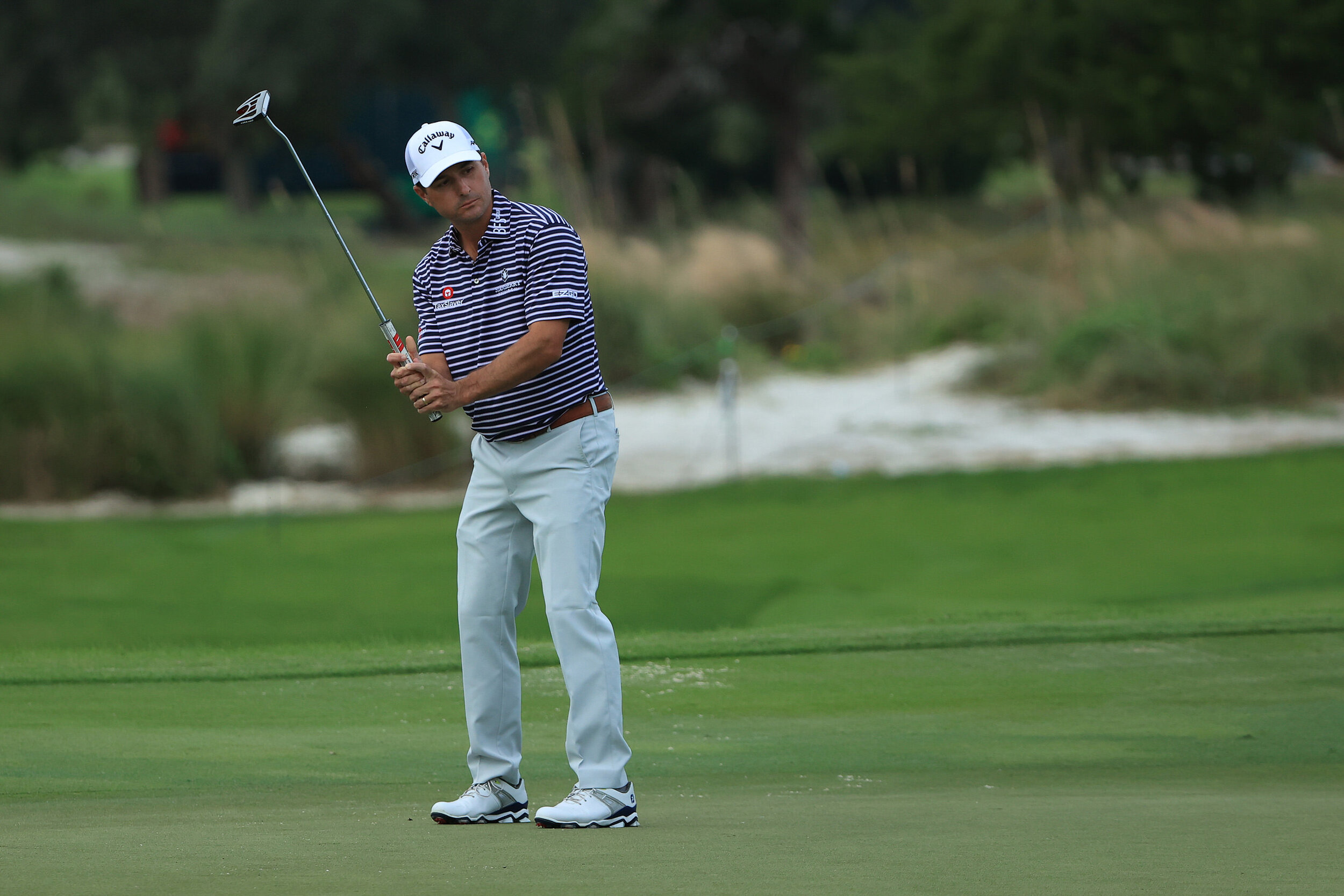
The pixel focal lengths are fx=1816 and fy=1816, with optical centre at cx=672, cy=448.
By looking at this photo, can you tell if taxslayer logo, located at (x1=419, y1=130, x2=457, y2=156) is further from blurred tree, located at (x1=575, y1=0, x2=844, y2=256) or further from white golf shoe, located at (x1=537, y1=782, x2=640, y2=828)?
blurred tree, located at (x1=575, y1=0, x2=844, y2=256)

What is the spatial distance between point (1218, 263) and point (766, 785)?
13.1m

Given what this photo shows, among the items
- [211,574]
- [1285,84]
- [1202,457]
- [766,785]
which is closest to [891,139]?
[1285,84]

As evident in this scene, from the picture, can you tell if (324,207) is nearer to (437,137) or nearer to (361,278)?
(361,278)

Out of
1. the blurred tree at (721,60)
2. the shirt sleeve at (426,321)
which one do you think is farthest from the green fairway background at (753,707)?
the blurred tree at (721,60)

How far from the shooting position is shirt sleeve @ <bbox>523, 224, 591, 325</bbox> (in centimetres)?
402

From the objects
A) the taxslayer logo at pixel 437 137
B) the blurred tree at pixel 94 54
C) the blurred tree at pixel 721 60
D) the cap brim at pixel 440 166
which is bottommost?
the cap brim at pixel 440 166

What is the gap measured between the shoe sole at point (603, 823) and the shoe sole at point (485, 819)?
4.6 inches

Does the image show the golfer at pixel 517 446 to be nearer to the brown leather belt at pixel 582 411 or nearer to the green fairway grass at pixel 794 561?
the brown leather belt at pixel 582 411

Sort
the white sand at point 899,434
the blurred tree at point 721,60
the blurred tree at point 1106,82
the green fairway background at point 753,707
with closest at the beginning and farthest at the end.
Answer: the green fairway background at point 753,707
the white sand at point 899,434
the blurred tree at point 1106,82
the blurred tree at point 721,60

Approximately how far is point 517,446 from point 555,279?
0.40 m

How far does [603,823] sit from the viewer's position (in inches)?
156

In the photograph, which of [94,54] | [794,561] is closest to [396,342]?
[794,561]

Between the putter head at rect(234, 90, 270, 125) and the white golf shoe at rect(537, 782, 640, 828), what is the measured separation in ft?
6.26

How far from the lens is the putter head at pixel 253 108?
15.2 feet
